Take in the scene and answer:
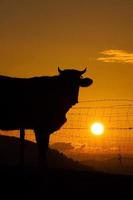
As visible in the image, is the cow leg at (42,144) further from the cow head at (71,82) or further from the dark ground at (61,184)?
the cow head at (71,82)

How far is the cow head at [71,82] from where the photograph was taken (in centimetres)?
1585

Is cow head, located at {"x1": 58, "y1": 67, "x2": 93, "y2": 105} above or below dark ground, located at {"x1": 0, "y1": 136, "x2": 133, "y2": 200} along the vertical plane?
above

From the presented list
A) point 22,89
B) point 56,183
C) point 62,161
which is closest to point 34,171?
point 56,183

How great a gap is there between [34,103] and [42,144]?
143 centimetres

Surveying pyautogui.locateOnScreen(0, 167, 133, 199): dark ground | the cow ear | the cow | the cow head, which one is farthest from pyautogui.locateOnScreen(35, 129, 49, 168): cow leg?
the cow ear

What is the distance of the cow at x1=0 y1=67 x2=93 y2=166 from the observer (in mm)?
15320

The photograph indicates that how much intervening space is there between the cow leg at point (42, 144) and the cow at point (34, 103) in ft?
0.57

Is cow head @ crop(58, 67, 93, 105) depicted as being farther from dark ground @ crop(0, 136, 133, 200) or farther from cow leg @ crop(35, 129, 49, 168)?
dark ground @ crop(0, 136, 133, 200)

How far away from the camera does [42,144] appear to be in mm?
14562

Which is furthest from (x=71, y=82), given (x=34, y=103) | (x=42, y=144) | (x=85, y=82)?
(x=42, y=144)

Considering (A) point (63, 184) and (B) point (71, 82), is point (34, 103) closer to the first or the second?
(B) point (71, 82)

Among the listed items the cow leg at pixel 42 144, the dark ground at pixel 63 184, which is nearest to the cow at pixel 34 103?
the cow leg at pixel 42 144

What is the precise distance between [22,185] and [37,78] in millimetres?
3771

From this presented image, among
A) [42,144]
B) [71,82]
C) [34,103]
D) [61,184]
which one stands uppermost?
[71,82]
